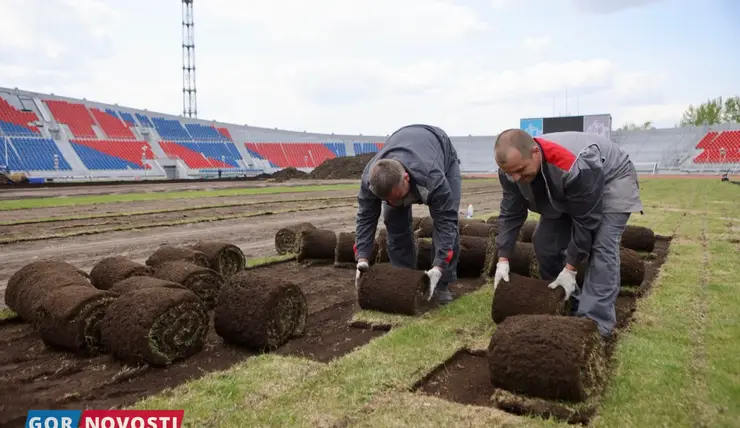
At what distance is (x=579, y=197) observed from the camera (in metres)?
4.62

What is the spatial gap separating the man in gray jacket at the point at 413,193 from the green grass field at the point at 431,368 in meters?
0.72

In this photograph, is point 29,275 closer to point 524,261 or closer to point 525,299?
point 525,299

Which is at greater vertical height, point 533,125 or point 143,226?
point 533,125

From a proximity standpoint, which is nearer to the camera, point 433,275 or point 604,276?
point 604,276

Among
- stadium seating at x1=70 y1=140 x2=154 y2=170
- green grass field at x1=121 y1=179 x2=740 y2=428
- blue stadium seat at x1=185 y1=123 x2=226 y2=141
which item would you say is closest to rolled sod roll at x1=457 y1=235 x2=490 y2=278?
green grass field at x1=121 y1=179 x2=740 y2=428

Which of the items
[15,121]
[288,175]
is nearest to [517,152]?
[288,175]

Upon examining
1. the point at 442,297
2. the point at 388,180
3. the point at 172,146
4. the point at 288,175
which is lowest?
the point at 288,175

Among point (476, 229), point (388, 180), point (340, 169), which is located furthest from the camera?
point (340, 169)

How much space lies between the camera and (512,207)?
5371 mm

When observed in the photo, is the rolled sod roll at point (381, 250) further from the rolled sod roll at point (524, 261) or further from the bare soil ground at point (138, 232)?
the bare soil ground at point (138, 232)

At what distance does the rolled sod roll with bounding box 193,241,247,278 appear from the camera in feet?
23.1

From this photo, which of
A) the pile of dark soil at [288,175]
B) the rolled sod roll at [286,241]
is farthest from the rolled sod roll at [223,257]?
the pile of dark soil at [288,175]

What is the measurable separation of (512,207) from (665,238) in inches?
293

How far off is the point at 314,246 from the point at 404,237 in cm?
257
